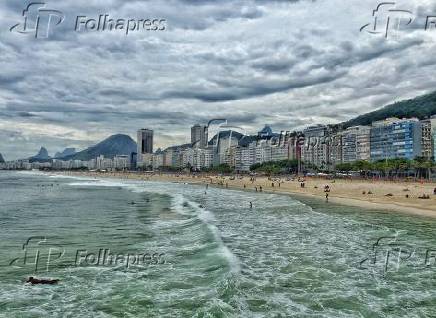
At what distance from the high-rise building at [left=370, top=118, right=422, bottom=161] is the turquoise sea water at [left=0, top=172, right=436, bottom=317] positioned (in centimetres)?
13287

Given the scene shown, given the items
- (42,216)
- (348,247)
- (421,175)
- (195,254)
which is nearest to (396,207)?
(348,247)

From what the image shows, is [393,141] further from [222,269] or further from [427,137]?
[222,269]

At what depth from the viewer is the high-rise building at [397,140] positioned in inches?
6029

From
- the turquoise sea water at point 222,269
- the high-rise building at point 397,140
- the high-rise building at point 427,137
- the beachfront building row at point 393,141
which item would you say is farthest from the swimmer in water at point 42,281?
the high-rise building at point 427,137

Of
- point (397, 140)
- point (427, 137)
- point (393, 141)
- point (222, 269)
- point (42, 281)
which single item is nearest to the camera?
point (42, 281)

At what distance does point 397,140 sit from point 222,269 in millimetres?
157048

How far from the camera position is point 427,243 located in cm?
2419

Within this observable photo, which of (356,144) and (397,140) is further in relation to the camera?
(356,144)

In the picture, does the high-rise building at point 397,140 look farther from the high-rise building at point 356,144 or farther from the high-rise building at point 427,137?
the high-rise building at point 356,144

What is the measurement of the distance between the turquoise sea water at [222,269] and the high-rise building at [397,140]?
13287 cm

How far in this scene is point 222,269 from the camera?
1856 cm

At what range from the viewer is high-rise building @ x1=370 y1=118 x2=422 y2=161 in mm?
153125

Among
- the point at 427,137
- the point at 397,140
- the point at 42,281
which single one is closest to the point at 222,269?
the point at 42,281

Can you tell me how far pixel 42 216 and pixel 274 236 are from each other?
2402 centimetres
